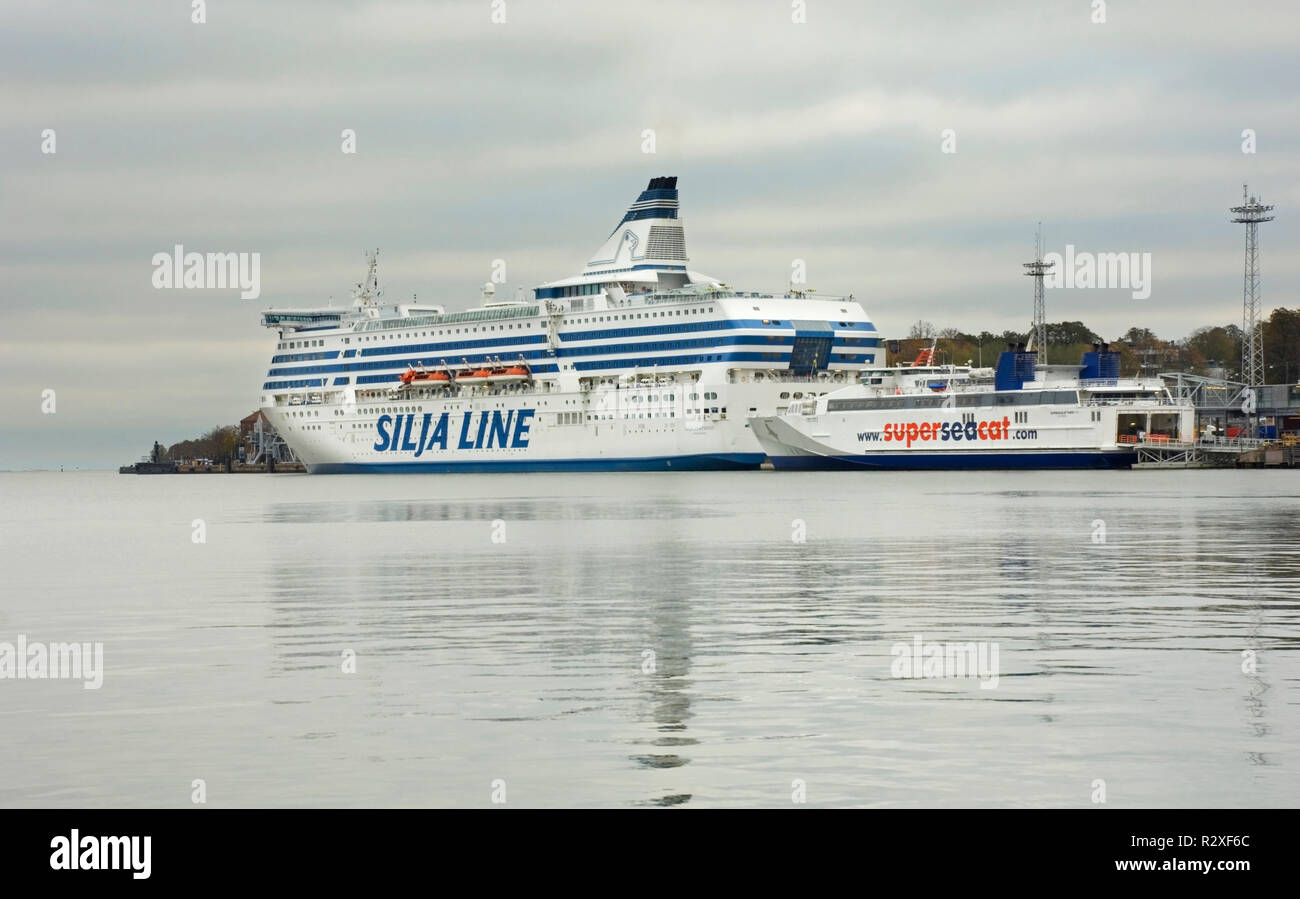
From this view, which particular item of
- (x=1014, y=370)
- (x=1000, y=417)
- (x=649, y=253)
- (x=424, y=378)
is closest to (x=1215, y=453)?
(x=1014, y=370)

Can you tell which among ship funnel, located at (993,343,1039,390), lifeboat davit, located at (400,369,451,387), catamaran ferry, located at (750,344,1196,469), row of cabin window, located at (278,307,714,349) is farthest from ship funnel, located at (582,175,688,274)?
ship funnel, located at (993,343,1039,390)

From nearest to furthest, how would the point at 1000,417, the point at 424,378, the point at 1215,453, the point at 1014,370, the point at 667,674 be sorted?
the point at 667,674, the point at 1000,417, the point at 1014,370, the point at 1215,453, the point at 424,378

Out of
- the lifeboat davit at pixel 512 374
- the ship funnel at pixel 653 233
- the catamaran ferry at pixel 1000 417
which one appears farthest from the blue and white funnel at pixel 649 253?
the catamaran ferry at pixel 1000 417

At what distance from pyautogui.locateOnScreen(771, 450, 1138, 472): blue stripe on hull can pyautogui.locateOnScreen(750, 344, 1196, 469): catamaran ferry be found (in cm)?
6

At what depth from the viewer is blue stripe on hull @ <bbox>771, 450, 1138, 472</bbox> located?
9797cm

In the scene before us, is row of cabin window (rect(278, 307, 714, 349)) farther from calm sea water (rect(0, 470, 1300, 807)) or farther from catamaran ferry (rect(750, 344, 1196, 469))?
calm sea water (rect(0, 470, 1300, 807))

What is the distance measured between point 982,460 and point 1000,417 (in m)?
3.66

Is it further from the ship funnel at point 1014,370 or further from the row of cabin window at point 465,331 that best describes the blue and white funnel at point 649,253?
→ the ship funnel at point 1014,370

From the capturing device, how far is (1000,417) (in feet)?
321

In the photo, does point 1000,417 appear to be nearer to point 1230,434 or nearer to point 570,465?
point 570,465

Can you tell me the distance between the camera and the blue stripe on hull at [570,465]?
11362cm
